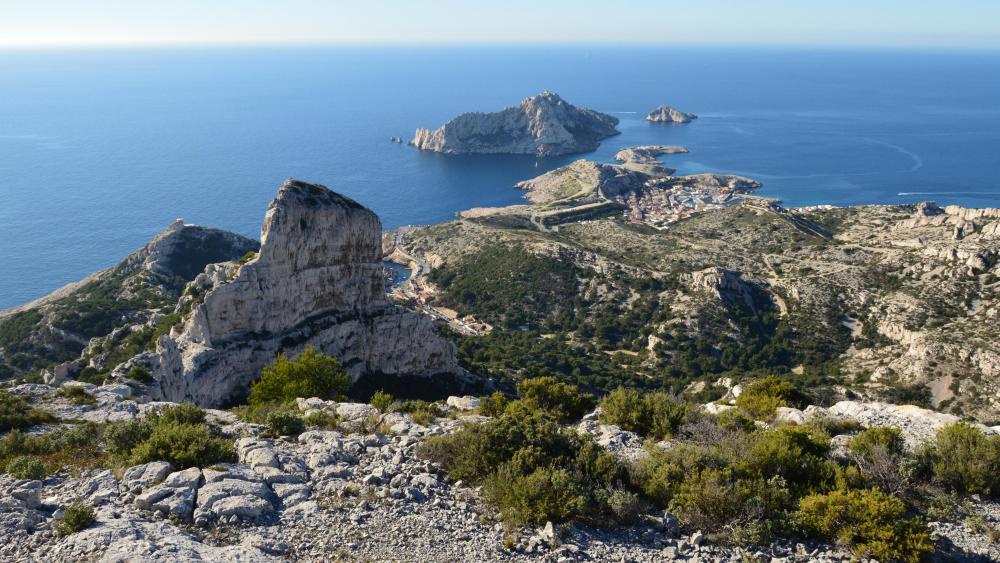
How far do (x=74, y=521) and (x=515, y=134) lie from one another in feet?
596

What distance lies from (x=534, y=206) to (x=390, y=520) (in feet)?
381

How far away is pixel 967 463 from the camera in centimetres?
1363

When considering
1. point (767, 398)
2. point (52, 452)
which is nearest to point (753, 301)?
point (767, 398)

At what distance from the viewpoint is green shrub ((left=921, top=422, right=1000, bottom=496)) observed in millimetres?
13391

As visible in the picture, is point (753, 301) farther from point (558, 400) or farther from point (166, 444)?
point (166, 444)

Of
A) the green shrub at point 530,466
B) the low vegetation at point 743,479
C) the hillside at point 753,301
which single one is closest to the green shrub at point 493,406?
the low vegetation at point 743,479

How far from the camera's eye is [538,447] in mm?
13758

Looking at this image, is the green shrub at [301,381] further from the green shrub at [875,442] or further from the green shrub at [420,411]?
the green shrub at [875,442]

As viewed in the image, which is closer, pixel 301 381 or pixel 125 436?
pixel 125 436

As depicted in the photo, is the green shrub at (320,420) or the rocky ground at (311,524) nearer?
the rocky ground at (311,524)

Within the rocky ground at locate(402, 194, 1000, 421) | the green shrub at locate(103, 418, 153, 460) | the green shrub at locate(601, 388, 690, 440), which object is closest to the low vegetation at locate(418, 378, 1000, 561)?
the green shrub at locate(601, 388, 690, 440)

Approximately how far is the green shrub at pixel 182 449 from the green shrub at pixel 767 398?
52.8ft

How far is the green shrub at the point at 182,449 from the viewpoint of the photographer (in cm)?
1323

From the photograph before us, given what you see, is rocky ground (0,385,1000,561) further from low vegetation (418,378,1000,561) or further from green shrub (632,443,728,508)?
green shrub (632,443,728,508)
